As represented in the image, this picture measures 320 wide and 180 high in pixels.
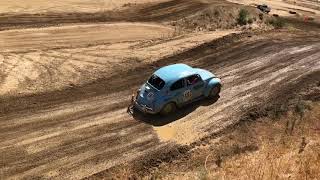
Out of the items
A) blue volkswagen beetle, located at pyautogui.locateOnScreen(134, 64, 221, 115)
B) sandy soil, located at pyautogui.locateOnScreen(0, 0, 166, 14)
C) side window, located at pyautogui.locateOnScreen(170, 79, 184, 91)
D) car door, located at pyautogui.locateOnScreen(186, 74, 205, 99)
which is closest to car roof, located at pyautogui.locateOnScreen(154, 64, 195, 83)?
blue volkswagen beetle, located at pyautogui.locateOnScreen(134, 64, 221, 115)

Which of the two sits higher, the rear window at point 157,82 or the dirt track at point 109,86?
the rear window at point 157,82

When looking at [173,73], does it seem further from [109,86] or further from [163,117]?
[109,86]

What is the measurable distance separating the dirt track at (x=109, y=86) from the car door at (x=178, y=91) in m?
0.72

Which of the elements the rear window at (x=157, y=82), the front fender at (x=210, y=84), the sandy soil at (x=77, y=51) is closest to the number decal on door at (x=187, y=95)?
the front fender at (x=210, y=84)

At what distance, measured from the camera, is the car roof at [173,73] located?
910 inches

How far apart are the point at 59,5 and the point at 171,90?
2099cm

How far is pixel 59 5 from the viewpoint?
40688mm

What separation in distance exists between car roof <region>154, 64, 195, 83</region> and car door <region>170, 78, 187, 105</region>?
22cm

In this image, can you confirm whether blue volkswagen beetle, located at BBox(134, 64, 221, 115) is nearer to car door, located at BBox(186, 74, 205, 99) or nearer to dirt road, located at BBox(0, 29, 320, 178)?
car door, located at BBox(186, 74, 205, 99)

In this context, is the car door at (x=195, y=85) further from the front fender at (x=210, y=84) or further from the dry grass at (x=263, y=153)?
the dry grass at (x=263, y=153)

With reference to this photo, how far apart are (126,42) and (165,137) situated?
13.2 meters

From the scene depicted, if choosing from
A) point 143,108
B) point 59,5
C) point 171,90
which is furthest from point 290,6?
point 143,108

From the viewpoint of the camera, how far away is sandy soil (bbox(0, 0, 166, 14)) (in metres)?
38.7

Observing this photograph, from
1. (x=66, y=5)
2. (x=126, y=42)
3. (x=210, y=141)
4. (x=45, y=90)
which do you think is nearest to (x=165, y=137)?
(x=210, y=141)
